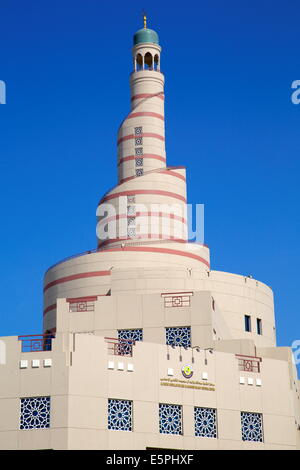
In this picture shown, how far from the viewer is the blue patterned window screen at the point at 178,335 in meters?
44.0

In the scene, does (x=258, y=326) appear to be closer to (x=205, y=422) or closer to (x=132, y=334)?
(x=132, y=334)

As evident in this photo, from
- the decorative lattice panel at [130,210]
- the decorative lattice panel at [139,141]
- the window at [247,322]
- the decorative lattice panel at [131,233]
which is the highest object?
the decorative lattice panel at [139,141]

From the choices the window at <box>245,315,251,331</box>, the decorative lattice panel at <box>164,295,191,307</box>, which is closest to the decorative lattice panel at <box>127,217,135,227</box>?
the window at <box>245,315,251,331</box>

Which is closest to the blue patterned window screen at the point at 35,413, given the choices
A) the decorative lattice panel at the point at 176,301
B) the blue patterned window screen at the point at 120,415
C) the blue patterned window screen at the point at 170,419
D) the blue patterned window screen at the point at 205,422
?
the blue patterned window screen at the point at 120,415

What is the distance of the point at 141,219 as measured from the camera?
55.4 meters

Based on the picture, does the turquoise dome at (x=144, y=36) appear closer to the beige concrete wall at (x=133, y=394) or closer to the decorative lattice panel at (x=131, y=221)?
the decorative lattice panel at (x=131, y=221)

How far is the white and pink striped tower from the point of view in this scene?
50.9 m

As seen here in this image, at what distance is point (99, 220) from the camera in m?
57.6

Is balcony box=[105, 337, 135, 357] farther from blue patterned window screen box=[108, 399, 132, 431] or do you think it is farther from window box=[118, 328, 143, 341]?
window box=[118, 328, 143, 341]

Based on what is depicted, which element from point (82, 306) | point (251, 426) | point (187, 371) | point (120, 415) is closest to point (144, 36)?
point (82, 306)

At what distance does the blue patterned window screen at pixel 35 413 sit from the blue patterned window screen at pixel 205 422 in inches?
274
